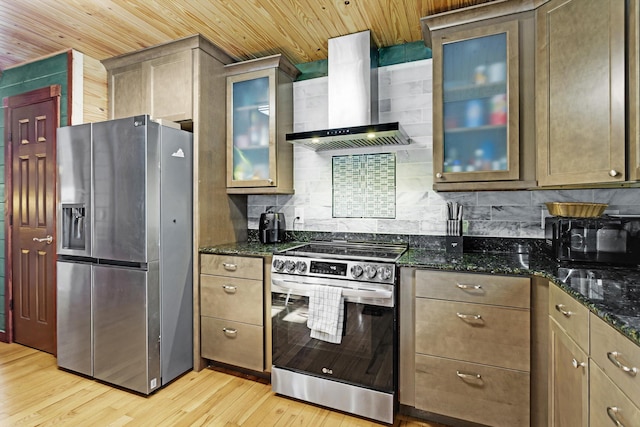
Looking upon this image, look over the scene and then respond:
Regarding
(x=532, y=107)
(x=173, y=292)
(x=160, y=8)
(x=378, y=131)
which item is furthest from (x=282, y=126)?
(x=532, y=107)

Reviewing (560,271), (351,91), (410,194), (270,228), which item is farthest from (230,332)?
(560,271)

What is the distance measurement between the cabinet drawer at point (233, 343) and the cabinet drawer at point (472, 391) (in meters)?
1.12

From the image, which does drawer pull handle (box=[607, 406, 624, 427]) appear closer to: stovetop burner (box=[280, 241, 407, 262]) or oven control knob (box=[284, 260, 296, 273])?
stovetop burner (box=[280, 241, 407, 262])

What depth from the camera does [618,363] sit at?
3.25 feet

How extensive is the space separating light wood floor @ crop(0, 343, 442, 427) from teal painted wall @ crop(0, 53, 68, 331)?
1.27 meters

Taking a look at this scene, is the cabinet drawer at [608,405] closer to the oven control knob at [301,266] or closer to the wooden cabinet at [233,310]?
the oven control knob at [301,266]

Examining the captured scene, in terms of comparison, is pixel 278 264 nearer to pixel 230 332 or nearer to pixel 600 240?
pixel 230 332

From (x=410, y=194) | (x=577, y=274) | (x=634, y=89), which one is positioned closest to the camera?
(x=634, y=89)

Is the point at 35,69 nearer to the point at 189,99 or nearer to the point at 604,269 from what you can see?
the point at 189,99

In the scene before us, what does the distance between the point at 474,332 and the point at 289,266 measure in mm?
1156

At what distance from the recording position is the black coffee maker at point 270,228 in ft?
9.14

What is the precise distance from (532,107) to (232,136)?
2173 mm

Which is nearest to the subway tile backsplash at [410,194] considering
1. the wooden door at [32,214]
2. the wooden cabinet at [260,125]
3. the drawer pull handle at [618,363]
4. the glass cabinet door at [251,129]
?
the wooden cabinet at [260,125]

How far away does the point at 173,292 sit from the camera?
8.02ft
